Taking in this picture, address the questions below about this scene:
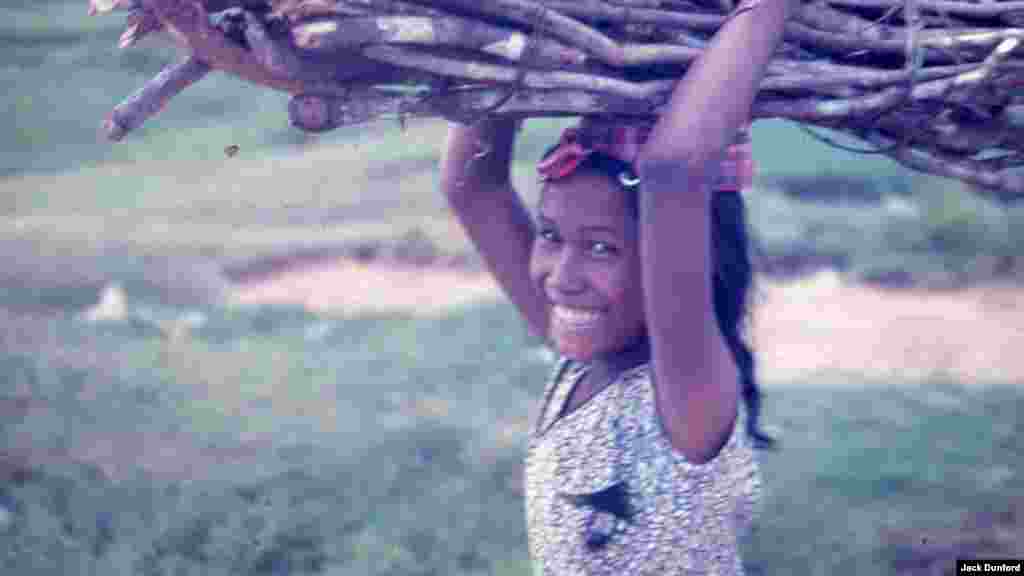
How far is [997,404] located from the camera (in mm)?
5977

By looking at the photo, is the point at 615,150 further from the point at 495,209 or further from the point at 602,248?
the point at 495,209

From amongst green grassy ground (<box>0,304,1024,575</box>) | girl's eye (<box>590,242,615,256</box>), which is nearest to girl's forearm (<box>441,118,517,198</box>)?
girl's eye (<box>590,242,615,256</box>)

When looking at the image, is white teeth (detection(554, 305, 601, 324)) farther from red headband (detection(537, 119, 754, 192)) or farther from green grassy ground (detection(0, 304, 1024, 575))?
green grassy ground (detection(0, 304, 1024, 575))

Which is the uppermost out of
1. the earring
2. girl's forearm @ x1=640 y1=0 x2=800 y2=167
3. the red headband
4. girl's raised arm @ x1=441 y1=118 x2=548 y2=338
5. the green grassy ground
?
girl's forearm @ x1=640 y1=0 x2=800 y2=167

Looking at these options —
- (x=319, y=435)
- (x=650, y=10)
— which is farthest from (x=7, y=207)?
(x=650, y=10)

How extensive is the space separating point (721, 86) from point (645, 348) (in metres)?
0.70

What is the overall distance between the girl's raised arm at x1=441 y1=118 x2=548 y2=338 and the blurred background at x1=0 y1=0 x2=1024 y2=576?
16 cm

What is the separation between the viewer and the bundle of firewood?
179 cm

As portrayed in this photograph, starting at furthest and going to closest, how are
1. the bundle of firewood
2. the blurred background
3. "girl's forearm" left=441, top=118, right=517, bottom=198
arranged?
1. the blurred background
2. "girl's forearm" left=441, top=118, right=517, bottom=198
3. the bundle of firewood

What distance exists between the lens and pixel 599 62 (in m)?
1.91

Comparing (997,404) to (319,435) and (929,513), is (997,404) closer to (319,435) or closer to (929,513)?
(929,513)

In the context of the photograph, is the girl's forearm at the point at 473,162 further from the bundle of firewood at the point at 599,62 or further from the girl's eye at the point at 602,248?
the bundle of firewood at the point at 599,62

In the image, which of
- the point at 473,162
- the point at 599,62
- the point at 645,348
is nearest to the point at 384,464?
Answer: the point at 473,162

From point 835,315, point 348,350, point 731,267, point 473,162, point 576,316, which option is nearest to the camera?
point 576,316
